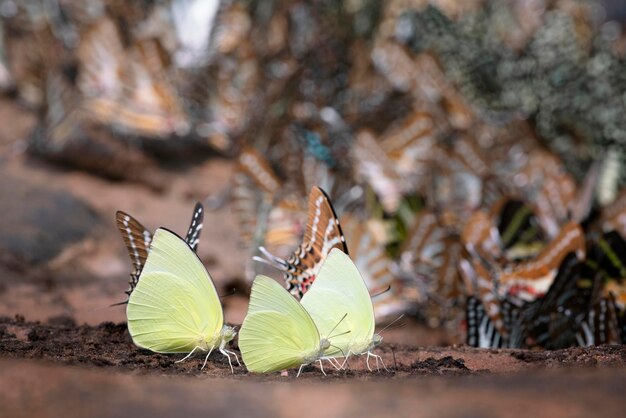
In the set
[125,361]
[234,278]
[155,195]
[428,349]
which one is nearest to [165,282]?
[125,361]

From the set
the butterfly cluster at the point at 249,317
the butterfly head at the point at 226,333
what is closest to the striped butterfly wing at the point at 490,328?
the butterfly cluster at the point at 249,317

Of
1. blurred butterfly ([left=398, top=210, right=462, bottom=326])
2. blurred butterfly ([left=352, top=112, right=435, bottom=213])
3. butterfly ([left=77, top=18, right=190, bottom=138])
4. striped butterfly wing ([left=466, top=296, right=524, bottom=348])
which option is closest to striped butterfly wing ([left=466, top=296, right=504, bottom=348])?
striped butterfly wing ([left=466, top=296, right=524, bottom=348])

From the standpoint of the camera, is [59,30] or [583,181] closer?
[583,181]

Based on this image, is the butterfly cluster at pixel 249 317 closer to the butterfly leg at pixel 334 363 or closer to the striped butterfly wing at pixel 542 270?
the butterfly leg at pixel 334 363

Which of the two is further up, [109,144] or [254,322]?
[109,144]

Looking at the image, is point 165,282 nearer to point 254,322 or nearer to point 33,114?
point 254,322

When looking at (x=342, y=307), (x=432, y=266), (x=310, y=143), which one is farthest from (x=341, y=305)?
(x=310, y=143)

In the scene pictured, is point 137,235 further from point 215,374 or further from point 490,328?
point 490,328

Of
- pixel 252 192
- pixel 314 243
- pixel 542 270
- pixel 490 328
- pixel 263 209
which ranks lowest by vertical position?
pixel 490 328
